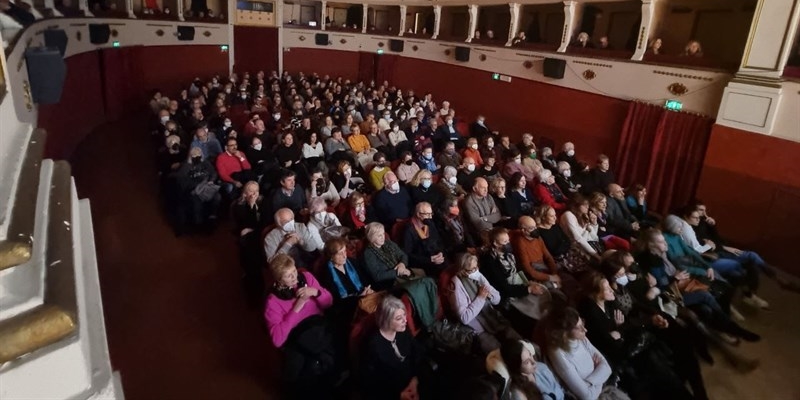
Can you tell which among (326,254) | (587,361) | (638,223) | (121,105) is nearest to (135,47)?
(121,105)

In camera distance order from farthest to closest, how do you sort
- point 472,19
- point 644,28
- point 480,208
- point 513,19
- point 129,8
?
1. point 472,19
2. point 129,8
3. point 513,19
4. point 644,28
5. point 480,208

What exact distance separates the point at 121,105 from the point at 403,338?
383 inches

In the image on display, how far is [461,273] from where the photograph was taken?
3516 millimetres

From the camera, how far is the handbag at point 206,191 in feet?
17.5

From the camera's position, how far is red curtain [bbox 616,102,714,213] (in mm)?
6809

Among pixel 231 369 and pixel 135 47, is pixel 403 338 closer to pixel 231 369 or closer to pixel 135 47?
pixel 231 369

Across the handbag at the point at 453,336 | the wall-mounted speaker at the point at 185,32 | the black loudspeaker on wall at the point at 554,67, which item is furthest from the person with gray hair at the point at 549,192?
the wall-mounted speaker at the point at 185,32

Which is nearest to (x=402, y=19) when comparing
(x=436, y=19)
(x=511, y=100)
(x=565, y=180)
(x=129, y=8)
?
(x=436, y=19)

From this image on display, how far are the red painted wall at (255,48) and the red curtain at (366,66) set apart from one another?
2572 mm

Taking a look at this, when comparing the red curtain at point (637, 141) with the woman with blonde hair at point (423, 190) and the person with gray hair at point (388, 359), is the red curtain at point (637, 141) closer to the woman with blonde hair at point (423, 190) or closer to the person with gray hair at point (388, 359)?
the woman with blonde hair at point (423, 190)

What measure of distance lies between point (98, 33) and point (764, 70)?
34.8 feet

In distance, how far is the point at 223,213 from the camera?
232 inches

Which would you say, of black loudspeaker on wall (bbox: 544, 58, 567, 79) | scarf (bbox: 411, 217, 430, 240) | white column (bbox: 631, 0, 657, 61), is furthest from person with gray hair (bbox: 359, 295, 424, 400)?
black loudspeaker on wall (bbox: 544, 58, 567, 79)

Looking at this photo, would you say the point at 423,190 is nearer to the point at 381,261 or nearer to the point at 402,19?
the point at 381,261
